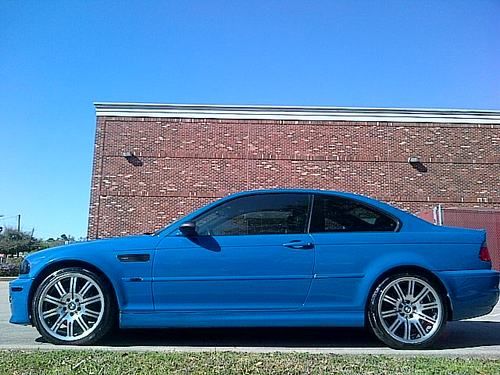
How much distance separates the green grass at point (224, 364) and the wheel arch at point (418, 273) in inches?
27.2

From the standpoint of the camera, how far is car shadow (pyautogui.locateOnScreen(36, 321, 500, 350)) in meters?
4.77

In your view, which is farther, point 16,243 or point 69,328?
point 16,243

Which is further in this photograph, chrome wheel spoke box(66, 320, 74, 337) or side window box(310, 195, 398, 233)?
side window box(310, 195, 398, 233)

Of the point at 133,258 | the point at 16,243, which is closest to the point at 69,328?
the point at 133,258

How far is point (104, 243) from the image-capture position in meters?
4.72

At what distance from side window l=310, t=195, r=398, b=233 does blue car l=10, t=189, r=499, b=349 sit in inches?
4.8

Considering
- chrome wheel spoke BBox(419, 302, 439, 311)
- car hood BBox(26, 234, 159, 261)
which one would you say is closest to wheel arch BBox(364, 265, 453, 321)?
chrome wheel spoke BBox(419, 302, 439, 311)

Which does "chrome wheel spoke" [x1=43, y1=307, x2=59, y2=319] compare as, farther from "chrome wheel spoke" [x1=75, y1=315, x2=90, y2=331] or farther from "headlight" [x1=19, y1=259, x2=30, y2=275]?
"headlight" [x1=19, y1=259, x2=30, y2=275]

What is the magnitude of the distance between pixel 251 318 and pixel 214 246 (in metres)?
0.73

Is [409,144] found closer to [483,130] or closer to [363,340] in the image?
[483,130]

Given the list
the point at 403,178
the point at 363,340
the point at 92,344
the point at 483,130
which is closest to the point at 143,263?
the point at 92,344

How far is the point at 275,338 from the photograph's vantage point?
5.10 m

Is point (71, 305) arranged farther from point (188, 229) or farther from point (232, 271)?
point (232, 271)

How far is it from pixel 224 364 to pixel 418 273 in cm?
206
